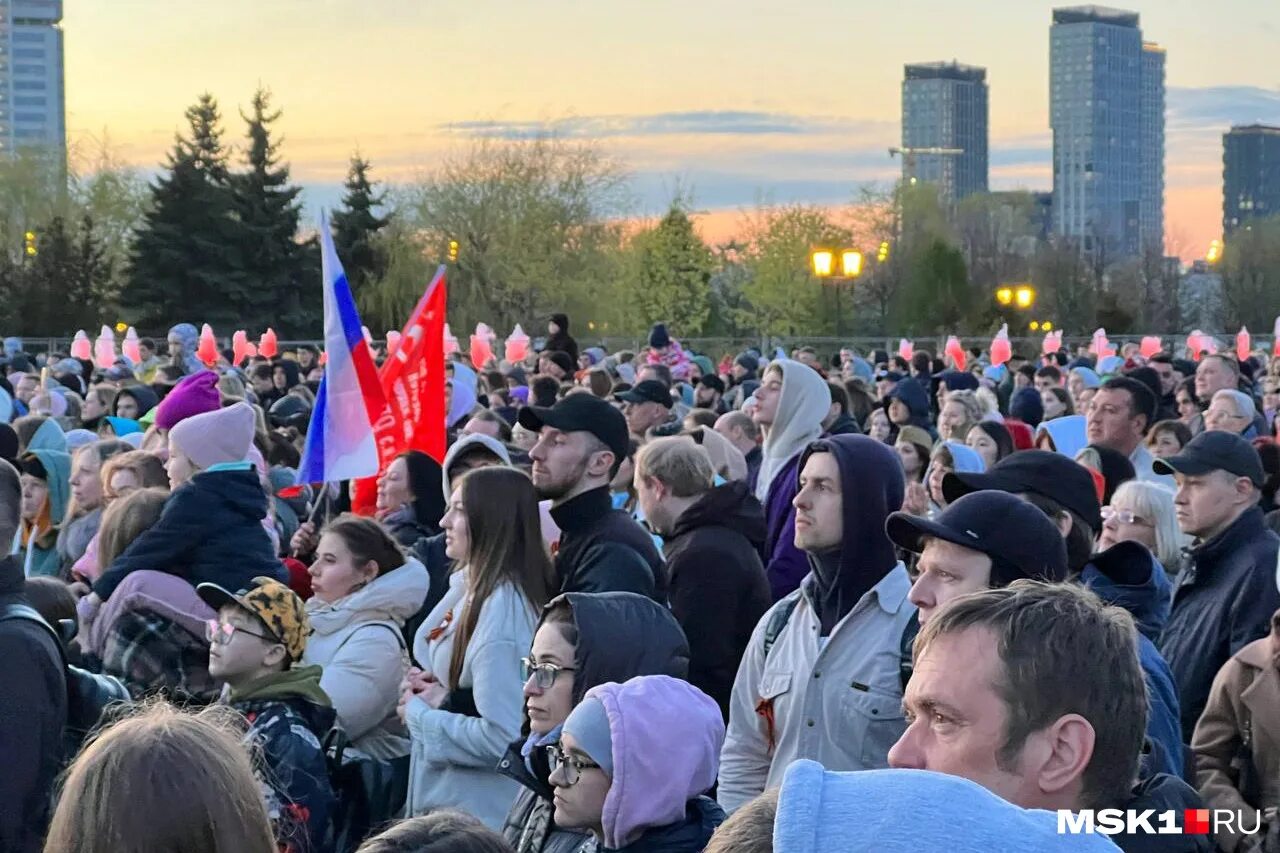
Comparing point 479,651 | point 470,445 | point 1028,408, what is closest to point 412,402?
point 470,445

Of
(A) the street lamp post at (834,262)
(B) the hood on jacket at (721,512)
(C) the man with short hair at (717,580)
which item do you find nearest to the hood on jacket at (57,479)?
(C) the man with short hair at (717,580)

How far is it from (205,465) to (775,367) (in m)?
3.32

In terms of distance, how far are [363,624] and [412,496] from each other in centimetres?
253

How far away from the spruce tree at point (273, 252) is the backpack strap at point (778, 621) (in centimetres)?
5284

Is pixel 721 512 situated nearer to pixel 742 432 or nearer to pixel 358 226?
pixel 742 432

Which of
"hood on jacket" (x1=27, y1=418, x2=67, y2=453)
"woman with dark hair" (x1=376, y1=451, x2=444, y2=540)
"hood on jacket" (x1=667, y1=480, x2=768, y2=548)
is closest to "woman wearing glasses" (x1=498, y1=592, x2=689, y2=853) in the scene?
"hood on jacket" (x1=667, y1=480, x2=768, y2=548)

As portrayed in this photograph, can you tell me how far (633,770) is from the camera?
368 centimetres

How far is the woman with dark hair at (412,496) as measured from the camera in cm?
790

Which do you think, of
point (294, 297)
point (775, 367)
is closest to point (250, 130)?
point (294, 297)

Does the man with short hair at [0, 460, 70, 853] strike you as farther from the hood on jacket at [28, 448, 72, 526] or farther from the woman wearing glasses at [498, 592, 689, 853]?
the hood on jacket at [28, 448, 72, 526]

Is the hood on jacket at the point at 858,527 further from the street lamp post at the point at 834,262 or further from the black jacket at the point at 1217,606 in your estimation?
the street lamp post at the point at 834,262

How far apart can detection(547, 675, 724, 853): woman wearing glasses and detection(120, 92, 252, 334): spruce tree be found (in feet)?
177

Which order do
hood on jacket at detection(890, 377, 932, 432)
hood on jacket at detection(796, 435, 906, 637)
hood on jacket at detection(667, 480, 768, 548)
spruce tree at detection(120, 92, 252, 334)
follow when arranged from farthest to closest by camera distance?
spruce tree at detection(120, 92, 252, 334), hood on jacket at detection(890, 377, 932, 432), hood on jacket at detection(667, 480, 768, 548), hood on jacket at detection(796, 435, 906, 637)

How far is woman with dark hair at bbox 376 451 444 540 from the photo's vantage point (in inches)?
311
